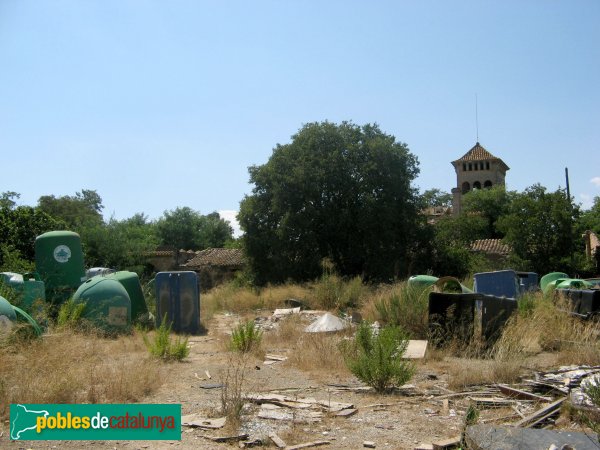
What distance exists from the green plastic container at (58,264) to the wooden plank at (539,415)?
12.7 metres

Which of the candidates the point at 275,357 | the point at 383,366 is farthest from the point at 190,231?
the point at 383,366

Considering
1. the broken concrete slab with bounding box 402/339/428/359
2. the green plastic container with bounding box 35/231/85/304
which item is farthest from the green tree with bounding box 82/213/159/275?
the broken concrete slab with bounding box 402/339/428/359

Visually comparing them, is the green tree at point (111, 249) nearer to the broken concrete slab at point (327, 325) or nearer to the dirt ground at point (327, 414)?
the broken concrete slab at point (327, 325)

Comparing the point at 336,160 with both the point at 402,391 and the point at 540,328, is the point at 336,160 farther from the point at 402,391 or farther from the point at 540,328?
the point at 402,391

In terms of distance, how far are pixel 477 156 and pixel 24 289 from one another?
66887 millimetres

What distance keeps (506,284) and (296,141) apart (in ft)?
55.4

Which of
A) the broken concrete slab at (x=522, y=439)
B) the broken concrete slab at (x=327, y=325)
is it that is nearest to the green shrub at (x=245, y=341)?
the broken concrete slab at (x=327, y=325)

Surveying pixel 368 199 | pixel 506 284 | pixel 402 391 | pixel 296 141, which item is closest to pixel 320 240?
pixel 368 199

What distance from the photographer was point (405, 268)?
2856cm

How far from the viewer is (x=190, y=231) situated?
206 ft

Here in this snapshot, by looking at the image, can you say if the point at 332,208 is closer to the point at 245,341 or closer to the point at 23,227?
the point at 23,227

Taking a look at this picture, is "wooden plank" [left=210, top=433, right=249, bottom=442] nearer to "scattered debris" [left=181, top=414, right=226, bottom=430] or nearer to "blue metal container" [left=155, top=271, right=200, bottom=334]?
"scattered debris" [left=181, top=414, right=226, bottom=430]

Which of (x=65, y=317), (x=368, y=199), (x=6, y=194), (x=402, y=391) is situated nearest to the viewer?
(x=402, y=391)

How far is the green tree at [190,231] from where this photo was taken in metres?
61.7
